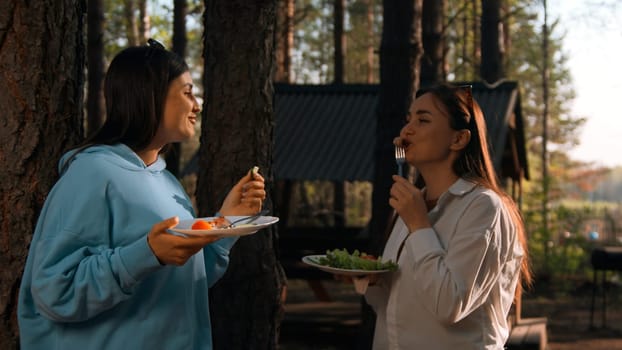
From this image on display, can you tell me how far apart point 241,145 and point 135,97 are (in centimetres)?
241

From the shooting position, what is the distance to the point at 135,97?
8.77 feet

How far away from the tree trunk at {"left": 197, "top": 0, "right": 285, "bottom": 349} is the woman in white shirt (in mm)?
1873

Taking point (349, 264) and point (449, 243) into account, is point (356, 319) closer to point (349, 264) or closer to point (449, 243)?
point (349, 264)

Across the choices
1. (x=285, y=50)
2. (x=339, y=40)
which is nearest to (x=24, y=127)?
(x=339, y=40)

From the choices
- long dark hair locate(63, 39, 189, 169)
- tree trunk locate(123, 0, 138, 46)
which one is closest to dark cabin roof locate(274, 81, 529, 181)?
tree trunk locate(123, 0, 138, 46)

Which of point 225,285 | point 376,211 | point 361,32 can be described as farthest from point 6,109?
point 361,32

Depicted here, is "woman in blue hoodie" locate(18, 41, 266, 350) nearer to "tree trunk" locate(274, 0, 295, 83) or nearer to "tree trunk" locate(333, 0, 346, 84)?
"tree trunk" locate(333, 0, 346, 84)

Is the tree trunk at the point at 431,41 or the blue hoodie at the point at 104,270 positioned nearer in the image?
the blue hoodie at the point at 104,270

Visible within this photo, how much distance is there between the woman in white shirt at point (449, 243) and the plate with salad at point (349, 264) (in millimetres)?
76

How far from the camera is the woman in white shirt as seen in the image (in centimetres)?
292

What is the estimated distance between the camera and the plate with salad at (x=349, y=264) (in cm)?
317

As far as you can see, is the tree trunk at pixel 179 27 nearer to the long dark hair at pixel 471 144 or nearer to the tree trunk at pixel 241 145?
the tree trunk at pixel 241 145

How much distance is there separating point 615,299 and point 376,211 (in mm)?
8026

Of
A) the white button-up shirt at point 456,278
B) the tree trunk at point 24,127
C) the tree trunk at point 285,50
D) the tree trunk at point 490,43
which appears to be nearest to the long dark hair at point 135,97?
the tree trunk at point 24,127
